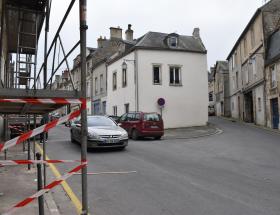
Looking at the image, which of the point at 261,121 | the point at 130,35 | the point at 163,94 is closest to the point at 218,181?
the point at 163,94

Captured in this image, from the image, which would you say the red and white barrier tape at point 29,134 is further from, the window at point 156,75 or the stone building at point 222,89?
the stone building at point 222,89

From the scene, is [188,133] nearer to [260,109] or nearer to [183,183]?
[260,109]

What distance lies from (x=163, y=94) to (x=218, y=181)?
71.9 ft

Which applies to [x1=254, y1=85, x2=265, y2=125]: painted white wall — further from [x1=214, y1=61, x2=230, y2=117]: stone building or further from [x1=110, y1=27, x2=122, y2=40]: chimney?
[x1=214, y1=61, x2=230, y2=117]: stone building

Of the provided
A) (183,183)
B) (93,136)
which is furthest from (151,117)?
(183,183)

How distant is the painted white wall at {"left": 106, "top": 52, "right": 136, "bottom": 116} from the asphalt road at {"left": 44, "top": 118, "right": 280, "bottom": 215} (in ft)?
57.1

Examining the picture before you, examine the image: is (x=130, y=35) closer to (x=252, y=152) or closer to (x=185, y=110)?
(x=185, y=110)

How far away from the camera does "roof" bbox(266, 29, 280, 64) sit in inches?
1042

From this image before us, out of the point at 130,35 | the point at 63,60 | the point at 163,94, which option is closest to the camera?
the point at 63,60

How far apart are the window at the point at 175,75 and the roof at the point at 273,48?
7.46m

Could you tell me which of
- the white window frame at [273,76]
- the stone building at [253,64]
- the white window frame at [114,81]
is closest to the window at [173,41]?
the white window frame at [114,81]

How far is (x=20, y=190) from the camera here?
696 centimetres

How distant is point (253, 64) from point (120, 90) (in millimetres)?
13083

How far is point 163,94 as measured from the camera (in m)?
29.7
